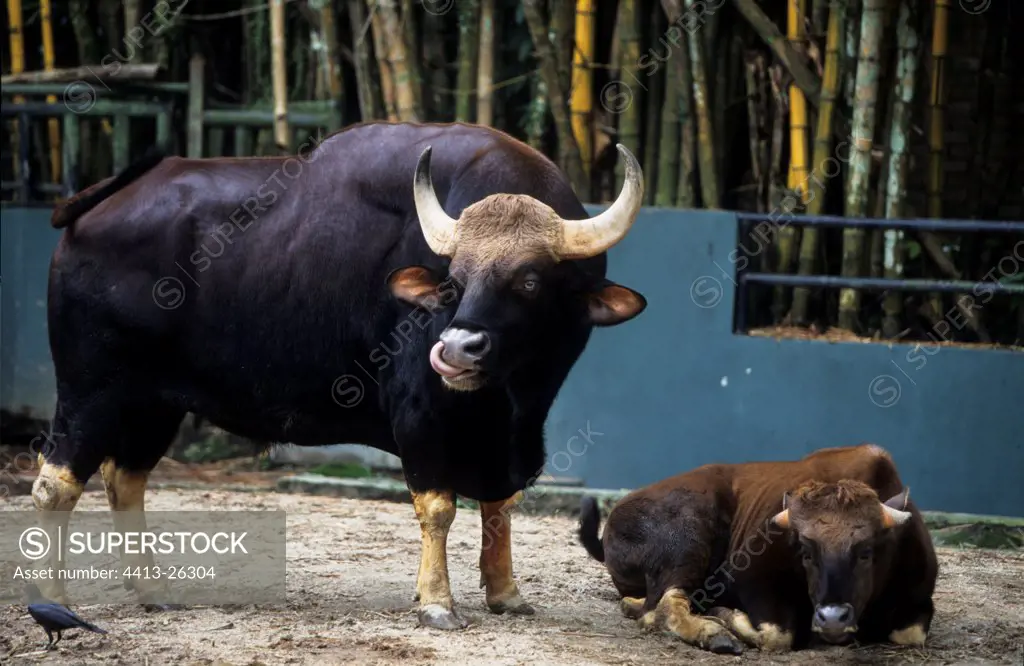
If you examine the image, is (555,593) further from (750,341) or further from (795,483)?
(750,341)

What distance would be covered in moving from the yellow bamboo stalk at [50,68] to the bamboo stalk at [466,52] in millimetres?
3594

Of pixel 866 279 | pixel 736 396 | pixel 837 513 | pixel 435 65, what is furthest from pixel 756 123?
pixel 837 513

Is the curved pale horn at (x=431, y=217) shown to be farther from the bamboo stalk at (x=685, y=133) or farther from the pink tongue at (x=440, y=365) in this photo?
the bamboo stalk at (x=685, y=133)

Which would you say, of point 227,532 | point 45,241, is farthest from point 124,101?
point 227,532

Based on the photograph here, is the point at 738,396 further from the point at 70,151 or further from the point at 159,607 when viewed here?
the point at 70,151

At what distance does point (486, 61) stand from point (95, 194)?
14.8 feet

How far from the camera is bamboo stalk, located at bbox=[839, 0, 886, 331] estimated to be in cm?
927

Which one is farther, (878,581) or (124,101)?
(124,101)

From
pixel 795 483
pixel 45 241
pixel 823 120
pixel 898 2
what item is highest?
pixel 898 2

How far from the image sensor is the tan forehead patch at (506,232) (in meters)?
5.88

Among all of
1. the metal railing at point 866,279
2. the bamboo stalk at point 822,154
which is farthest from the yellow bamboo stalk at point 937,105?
the metal railing at point 866,279

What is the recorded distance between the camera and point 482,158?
21.1 ft

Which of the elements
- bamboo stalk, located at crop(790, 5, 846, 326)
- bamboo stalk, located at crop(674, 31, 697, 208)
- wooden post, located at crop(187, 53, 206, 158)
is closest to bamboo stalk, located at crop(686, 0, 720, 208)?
bamboo stalk, located at crop(674, 31, 697, 208)

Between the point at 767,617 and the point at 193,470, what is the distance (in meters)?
5.76
